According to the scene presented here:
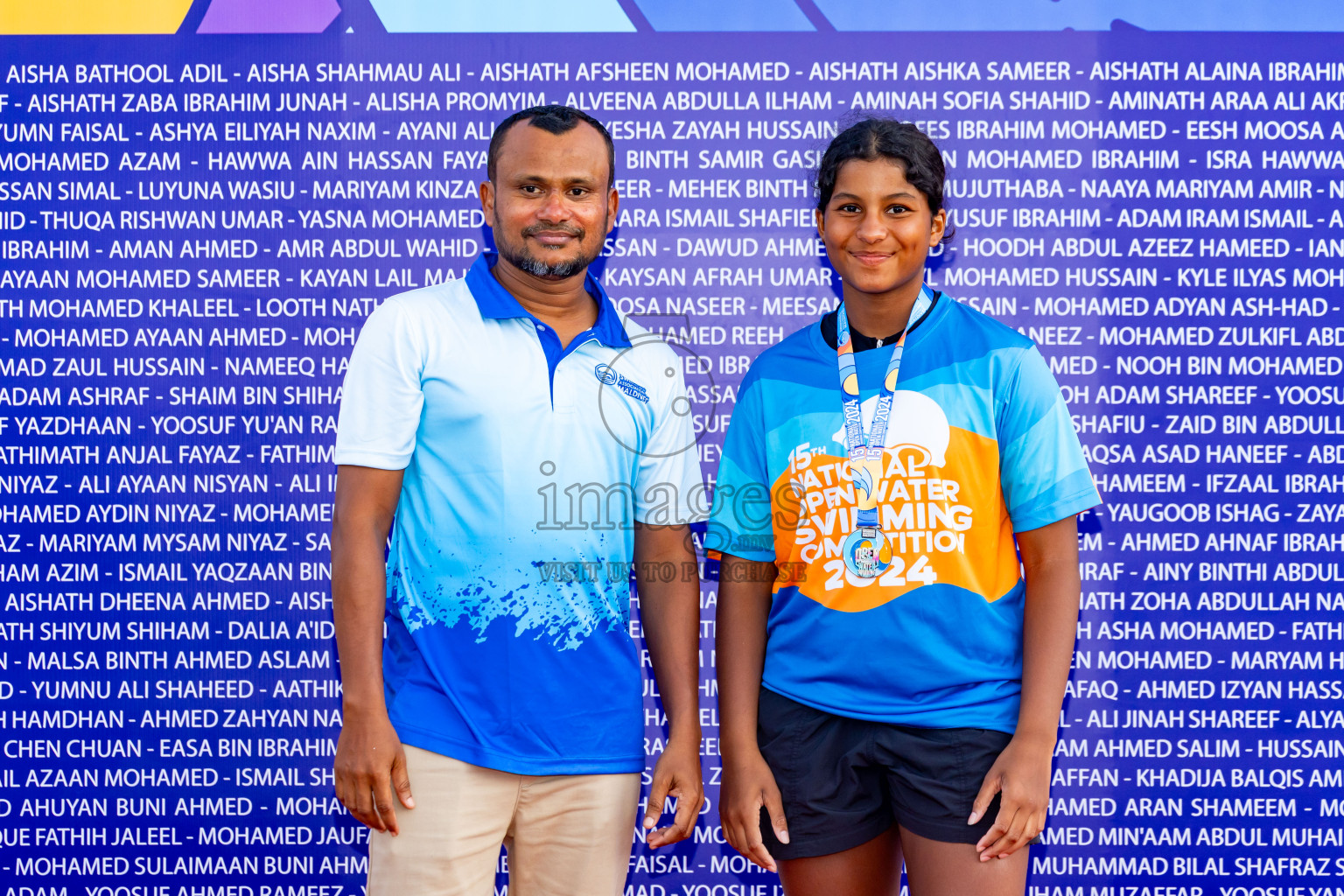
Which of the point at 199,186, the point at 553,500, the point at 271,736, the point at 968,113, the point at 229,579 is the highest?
the point at 968,113

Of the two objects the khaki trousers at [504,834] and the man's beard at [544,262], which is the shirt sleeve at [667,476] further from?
the khaki trousers at [504,834]

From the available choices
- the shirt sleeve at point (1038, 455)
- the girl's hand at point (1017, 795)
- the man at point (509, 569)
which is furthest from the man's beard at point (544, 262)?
the girl's hand at point (1017, 795)

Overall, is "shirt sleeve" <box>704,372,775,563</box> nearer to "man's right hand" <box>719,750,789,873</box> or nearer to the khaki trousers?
"man's right hand" <box>719,750,789,873</box>

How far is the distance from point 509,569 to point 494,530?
9cm

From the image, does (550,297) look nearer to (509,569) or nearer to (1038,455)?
(509,569)

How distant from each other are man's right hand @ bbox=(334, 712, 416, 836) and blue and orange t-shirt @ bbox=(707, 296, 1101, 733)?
0.78 m

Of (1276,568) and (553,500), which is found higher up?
(553,500)

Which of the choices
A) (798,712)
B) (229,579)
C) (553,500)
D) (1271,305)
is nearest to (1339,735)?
(1271,305)

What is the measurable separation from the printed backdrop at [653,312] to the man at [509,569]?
0.64 metres

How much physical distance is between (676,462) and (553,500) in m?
0.31

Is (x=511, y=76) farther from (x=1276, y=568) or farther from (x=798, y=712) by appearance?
(x=1276, y=568)

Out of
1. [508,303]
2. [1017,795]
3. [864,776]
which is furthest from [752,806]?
[508,303]

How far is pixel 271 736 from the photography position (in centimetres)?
257

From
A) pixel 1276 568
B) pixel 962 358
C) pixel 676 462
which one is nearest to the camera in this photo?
pixel 962 358
